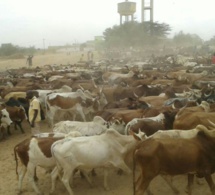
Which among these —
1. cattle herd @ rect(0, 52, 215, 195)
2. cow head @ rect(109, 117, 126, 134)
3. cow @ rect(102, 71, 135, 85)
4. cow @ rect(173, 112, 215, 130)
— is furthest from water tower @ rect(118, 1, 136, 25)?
cow @ rect(173, 112, 215, 130)

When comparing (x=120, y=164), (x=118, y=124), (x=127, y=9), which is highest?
(x=127, y=9)

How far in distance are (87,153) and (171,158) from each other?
1728mm

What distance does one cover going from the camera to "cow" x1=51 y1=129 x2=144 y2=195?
680 cm

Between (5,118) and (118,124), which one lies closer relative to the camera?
(118,124)

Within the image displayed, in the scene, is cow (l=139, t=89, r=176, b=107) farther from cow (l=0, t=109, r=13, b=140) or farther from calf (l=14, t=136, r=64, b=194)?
calf (l=14, t=136, r=64, b=194)

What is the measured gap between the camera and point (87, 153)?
22.4ft

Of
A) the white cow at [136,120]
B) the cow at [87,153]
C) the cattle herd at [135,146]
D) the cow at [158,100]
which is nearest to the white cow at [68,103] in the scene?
the cattle herd at [135,146]

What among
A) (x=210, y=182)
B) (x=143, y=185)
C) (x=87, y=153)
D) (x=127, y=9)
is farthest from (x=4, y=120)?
(x=127, y=9)

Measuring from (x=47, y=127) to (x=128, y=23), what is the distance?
51630 millimetres

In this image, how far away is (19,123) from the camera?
41.2 feet

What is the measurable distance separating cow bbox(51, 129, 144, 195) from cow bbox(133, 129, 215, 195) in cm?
104

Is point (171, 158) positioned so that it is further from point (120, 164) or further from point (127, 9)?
point (127, 9)

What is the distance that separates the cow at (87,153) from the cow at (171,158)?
104cm

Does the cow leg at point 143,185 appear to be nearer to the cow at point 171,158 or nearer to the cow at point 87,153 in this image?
the cow at point 171,158
